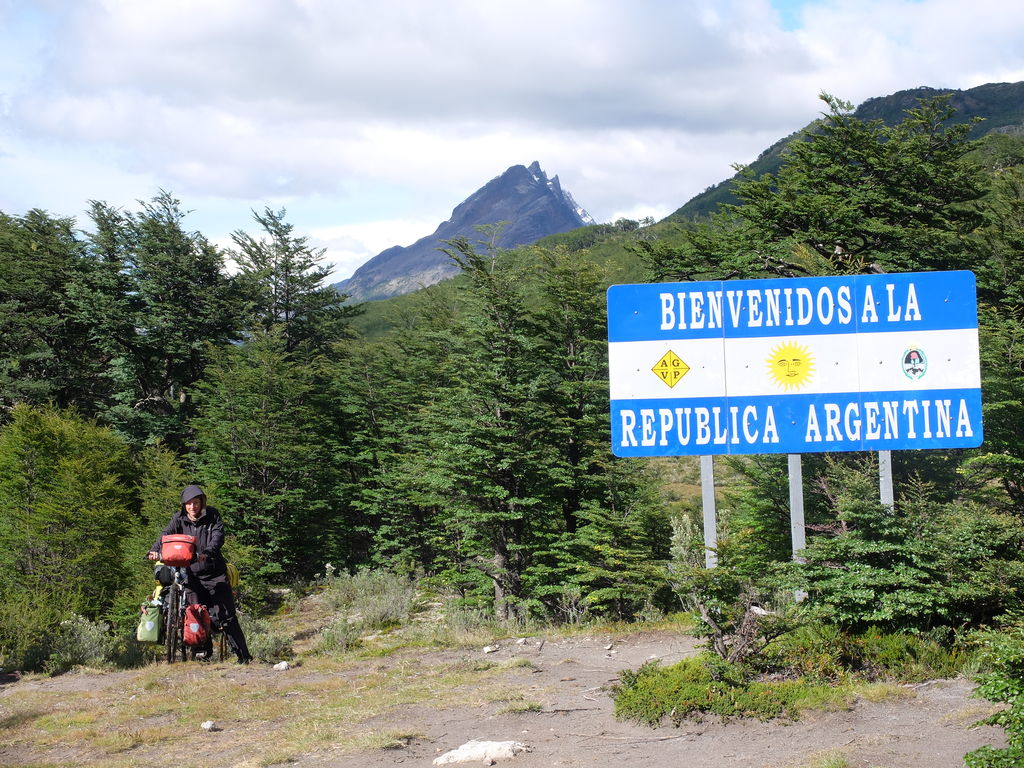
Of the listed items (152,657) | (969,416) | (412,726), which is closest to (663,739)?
(412,726)

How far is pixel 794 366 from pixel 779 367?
15cm

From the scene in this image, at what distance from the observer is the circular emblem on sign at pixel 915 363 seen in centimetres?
755

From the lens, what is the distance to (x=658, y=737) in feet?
18.5

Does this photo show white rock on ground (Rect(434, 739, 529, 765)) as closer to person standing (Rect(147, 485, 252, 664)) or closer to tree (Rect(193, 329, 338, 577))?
person standing (Rect(147, 485, 252, 664))

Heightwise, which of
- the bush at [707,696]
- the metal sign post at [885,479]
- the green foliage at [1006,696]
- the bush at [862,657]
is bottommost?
the bush at [707,696]

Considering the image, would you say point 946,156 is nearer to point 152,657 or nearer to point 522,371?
point 522,371

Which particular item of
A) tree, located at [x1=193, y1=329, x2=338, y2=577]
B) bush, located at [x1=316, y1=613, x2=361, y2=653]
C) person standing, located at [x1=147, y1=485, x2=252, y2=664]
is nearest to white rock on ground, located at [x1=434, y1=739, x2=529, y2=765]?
person standing, located at [x1=147, y1=485, x2=252, y2=664]

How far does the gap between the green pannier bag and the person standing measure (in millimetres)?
513

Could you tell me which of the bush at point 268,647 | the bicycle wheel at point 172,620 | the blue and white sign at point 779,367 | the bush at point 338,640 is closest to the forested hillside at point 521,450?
the blue and white sign at point 779,367

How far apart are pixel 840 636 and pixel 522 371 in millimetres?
12354

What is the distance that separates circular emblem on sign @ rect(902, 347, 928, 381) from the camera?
24.8ft

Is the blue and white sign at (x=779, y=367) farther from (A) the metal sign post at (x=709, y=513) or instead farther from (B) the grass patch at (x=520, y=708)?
(B) the grass patch at (x=520, y=708)

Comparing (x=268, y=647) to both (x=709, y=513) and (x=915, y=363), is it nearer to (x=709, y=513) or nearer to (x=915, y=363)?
(x=709, y=513)

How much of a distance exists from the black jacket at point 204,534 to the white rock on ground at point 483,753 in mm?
3763
